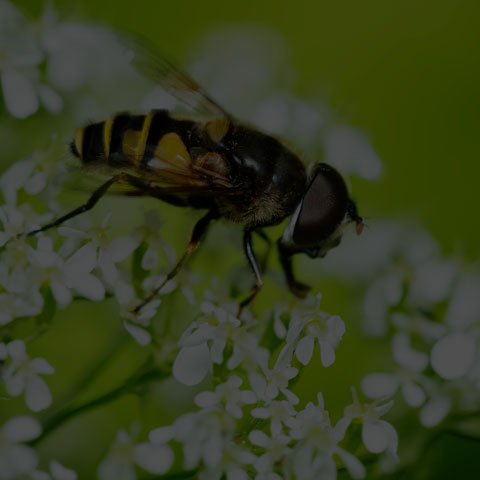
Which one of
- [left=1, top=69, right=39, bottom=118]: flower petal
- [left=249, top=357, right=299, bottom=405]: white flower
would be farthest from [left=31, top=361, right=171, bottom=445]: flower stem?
[left=1, top=69, right=39, bottom=118]: flower petal

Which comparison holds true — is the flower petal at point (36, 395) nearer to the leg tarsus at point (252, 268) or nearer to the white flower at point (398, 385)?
the leg tarsus at point (252, 268)

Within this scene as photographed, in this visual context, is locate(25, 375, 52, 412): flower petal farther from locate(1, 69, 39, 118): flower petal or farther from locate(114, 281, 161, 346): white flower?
locate(1, 69, 39, 118): flower petal

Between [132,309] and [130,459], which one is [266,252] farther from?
[130,459]

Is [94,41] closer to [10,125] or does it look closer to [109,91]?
[109,91]

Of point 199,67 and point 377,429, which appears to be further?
point 199,67

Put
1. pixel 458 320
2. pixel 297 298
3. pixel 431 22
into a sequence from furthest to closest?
pixel 431 22 < pixel 458 320 < pixel 297 298

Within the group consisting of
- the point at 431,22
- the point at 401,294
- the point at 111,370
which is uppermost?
the point at 431,22

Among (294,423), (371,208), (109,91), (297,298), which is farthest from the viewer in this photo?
(371,208)

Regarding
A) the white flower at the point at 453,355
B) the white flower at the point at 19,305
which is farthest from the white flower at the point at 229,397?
the white flower at the point at 453,355

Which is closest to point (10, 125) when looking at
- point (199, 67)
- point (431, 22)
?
point (199, 67)
